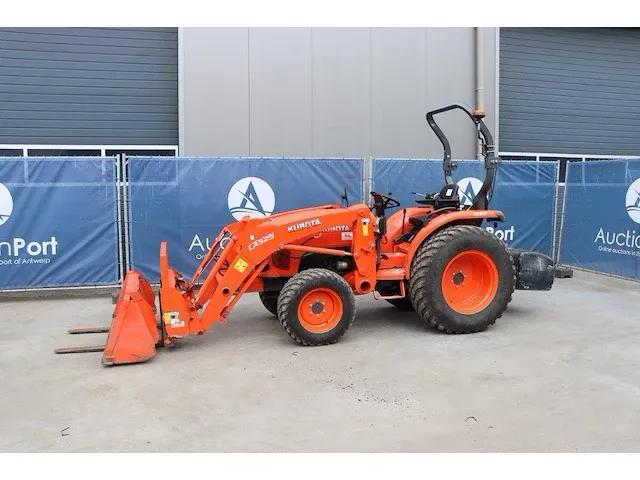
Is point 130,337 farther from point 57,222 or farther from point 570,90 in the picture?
point 570,90

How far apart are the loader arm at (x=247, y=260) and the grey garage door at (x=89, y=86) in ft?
19.7

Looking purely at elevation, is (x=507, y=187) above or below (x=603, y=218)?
above

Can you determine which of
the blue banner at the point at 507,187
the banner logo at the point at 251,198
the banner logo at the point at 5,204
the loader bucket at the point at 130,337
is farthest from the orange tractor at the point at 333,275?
the banner logo at the point at 5,204

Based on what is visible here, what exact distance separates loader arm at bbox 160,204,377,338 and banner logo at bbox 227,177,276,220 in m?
2.68

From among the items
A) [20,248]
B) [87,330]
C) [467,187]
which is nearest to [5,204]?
[20,248]

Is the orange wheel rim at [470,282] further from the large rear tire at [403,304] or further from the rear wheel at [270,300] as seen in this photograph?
the rear wheel at [270,300]

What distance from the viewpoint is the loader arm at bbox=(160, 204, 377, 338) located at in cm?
575

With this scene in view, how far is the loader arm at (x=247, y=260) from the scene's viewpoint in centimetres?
575

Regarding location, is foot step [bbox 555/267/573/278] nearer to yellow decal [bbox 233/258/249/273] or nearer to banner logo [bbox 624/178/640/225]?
banner logo [bbox 624/178/640/225]

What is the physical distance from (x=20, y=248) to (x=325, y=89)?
6.23 m

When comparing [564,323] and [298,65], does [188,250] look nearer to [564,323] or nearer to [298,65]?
[298,65]

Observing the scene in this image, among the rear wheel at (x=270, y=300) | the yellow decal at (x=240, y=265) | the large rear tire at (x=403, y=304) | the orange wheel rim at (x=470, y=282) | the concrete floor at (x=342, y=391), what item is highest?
the yellow decal at (x=240, y=265)

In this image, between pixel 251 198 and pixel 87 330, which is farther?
pixel 251 198

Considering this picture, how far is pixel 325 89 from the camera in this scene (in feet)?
37.9
